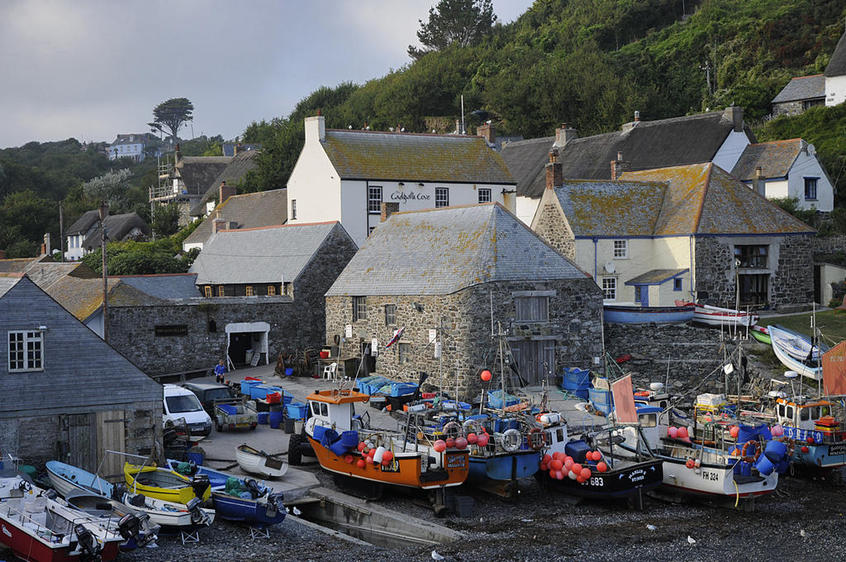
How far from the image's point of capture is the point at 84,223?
83250 mm

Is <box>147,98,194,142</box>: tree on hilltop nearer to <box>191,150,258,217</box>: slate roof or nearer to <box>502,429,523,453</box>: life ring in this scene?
<box>191,150,258,217</box>: slate roof

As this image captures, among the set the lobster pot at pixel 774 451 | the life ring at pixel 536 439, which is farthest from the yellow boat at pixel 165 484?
the lobster pot at pixel 774 451

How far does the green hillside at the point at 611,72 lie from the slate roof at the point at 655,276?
29.0m

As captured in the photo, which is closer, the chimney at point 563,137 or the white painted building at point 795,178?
the white painted building at point 795,178

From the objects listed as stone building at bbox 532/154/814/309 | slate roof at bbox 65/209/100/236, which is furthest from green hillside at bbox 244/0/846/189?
stone building at bbox 532/154/814/309

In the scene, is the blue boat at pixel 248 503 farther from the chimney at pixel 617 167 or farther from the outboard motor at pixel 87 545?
the chimney at pixel 617 167

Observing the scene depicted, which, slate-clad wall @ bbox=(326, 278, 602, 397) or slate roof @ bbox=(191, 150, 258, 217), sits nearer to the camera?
slate-clad wall @ bbox=(326, 278, 602, 397)

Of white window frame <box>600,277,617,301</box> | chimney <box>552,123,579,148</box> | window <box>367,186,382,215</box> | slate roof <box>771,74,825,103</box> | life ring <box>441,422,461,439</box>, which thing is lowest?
life ring <box>441,422,461,439</box>

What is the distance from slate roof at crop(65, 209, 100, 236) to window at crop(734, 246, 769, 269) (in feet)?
195

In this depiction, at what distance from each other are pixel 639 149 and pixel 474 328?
26.5 m

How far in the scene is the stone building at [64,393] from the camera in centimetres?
2202

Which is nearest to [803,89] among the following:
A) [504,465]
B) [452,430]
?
[504,465]

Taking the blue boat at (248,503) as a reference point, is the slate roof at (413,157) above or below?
above

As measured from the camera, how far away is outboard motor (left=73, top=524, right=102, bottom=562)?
17.2m
